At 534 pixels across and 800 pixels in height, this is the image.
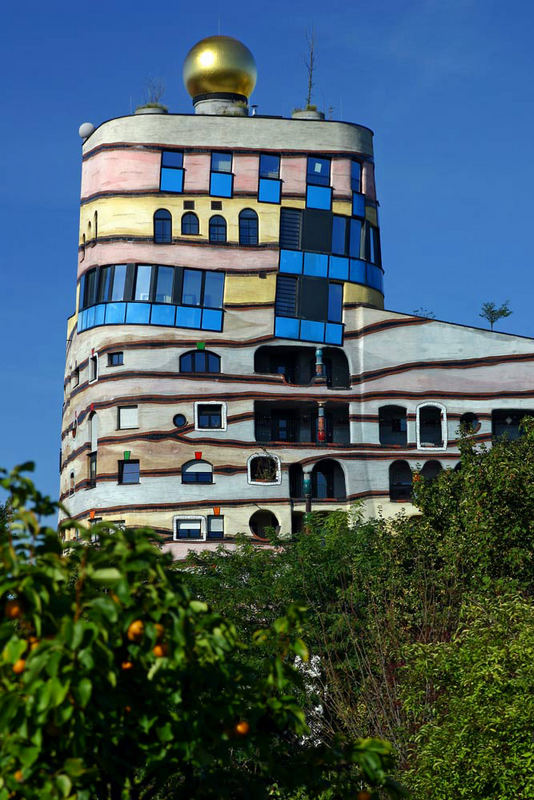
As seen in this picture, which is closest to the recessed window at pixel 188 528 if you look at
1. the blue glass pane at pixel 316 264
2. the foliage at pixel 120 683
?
the blue glass pane at pixel 316 264

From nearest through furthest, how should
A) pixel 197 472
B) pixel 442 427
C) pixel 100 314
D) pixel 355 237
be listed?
1. pixel 197 472
2. pixel 100 314
3. pixel 442 427
4. pixel 355 237

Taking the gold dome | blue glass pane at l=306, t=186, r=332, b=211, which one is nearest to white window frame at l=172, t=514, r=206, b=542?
blue glass pane at l=306, t=186, r=332, b=211

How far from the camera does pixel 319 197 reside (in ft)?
160

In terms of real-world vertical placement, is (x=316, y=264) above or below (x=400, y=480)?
above

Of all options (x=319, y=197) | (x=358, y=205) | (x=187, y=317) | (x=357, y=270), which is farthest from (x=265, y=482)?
(x=358, y=205)

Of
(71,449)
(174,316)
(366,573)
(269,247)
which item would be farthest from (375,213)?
(366,573)

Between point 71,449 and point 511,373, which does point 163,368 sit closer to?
point 71,449

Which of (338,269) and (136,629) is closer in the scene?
(136,629)

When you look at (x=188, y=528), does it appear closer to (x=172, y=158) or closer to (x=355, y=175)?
(x=172, y=158)

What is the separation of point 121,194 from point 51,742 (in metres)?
42.1

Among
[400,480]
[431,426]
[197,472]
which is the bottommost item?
[197,472]

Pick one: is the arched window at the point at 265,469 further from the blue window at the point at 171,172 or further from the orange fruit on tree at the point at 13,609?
the orange fruit on tree at the point at 13,609

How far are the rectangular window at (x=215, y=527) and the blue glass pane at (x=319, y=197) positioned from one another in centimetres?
1265

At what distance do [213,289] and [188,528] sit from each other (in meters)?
8.96
